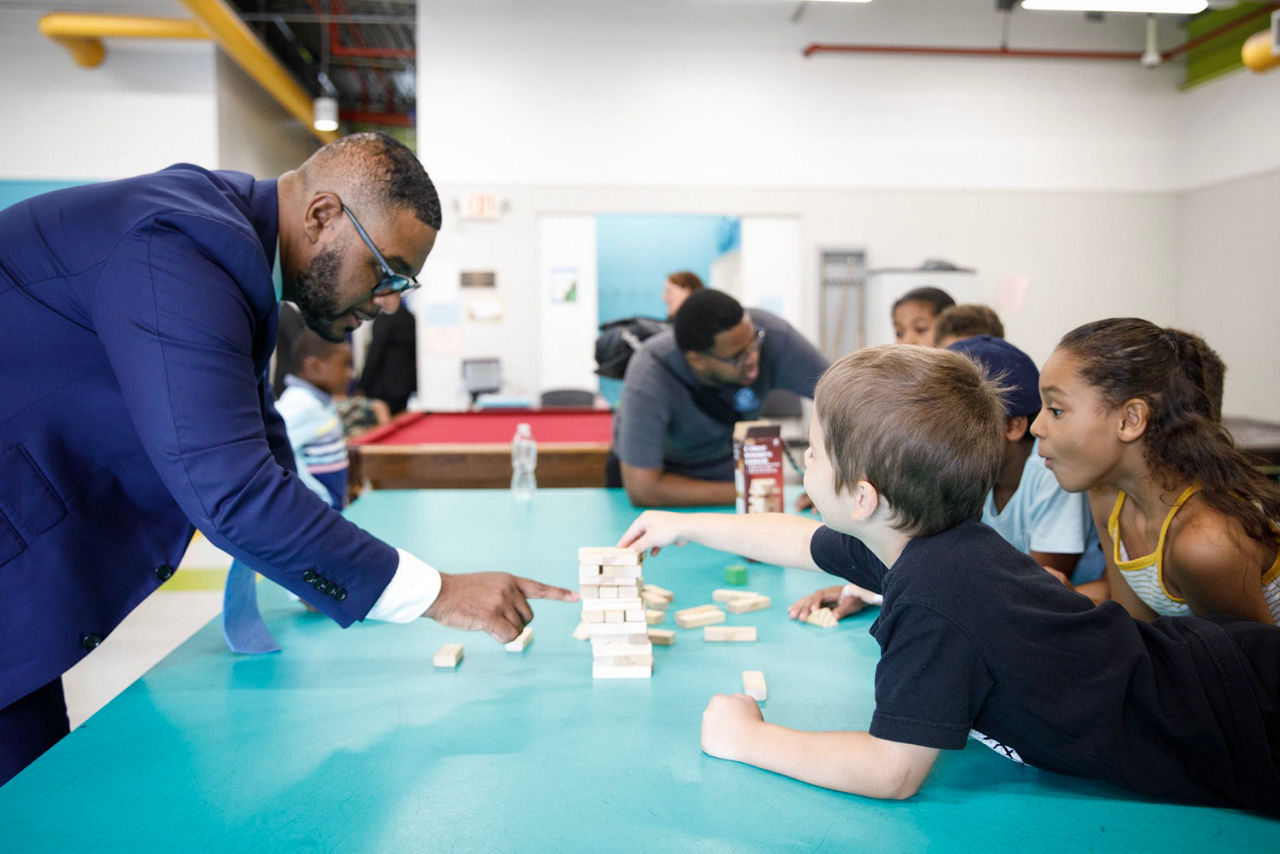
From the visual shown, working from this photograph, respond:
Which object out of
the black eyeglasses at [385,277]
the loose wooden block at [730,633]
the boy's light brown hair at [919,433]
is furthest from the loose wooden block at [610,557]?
the black eyeglasses at [385,277]

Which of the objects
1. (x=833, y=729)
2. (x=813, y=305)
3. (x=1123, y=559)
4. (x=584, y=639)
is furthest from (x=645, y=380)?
(x=813, y=305)

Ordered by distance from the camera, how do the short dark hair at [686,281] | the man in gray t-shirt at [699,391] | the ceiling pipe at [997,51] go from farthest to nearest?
the ceiling pipe at [997,51]
the short dark hair at [686,281]
the man in gray t-shirt at [699,391]

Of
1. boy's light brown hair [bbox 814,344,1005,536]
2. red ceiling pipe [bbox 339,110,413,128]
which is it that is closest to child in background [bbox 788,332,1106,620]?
boy's light brown hair [bbox 814,344,1005,536]

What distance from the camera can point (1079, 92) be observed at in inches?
304

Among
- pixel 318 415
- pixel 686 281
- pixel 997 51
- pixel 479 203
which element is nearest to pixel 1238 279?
pixel 997 51

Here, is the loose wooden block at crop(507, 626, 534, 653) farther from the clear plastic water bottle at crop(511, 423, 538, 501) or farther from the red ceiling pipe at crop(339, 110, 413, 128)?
the red ceiling pipe at crop(339, 110, 413, 128)

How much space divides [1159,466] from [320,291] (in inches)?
60.6

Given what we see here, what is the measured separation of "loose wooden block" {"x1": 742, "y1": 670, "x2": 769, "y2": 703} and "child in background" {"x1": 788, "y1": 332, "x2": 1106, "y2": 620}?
0.40 metres

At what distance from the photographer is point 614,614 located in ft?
5.18

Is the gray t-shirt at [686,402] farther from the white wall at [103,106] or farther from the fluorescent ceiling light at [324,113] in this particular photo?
the fluorescent ceiling light at [324,113]

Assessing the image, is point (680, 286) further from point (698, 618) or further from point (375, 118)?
point (375, 118)

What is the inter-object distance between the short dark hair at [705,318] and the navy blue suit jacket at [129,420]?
166 centimetres

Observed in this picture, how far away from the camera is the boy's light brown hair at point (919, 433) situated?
1186 millimetres

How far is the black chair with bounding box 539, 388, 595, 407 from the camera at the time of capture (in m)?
7.37
